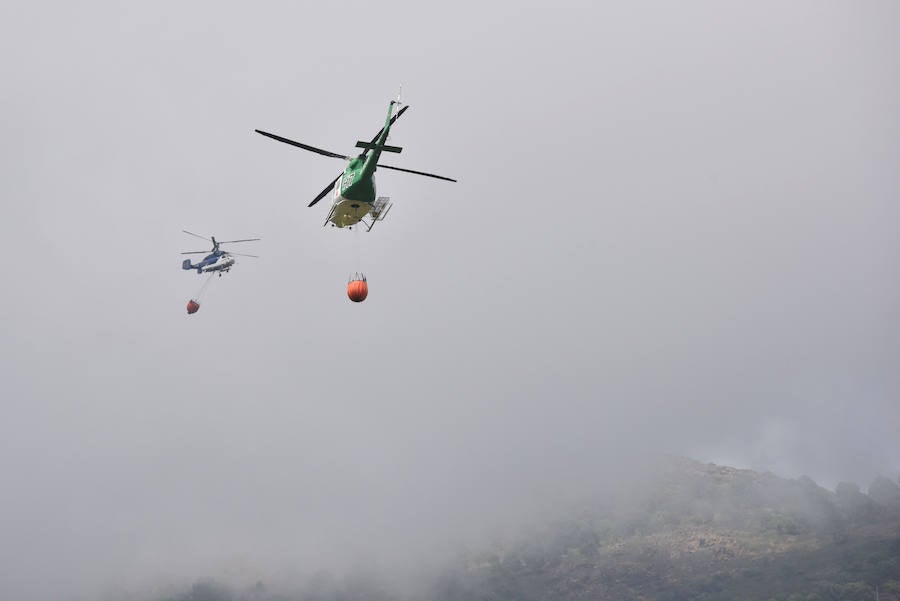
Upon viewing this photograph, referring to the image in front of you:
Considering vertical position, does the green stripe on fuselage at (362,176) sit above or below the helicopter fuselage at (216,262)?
below

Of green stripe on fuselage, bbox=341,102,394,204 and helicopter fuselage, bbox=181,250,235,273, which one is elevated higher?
helicopter fuselage, bbox=181,250,235,273

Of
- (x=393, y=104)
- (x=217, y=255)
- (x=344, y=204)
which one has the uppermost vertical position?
(x=217, y=255)

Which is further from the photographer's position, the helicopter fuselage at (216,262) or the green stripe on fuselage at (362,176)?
the helicopter fuselage at (216,262)

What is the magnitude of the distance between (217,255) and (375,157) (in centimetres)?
7122

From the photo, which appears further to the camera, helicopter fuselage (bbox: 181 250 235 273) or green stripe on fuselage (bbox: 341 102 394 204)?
helicopter fuselage (bbox: 181 250 235 273)

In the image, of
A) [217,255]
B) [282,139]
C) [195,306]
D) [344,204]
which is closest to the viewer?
[282,139]

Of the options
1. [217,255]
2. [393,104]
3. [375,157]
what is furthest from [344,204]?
[217,255]

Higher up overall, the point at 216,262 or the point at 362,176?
the point at 216,262

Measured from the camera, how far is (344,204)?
236 feet

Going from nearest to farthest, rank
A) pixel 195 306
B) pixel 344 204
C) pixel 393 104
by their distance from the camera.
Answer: pixel 393 104
pixel 344 204
pixel 195 306

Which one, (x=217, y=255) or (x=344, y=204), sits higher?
(x=217, y=255)

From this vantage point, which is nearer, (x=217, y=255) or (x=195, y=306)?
(x=195, y=306)

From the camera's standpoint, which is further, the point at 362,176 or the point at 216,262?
the point at 216,262

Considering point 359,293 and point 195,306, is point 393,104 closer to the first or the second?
point 359,293
